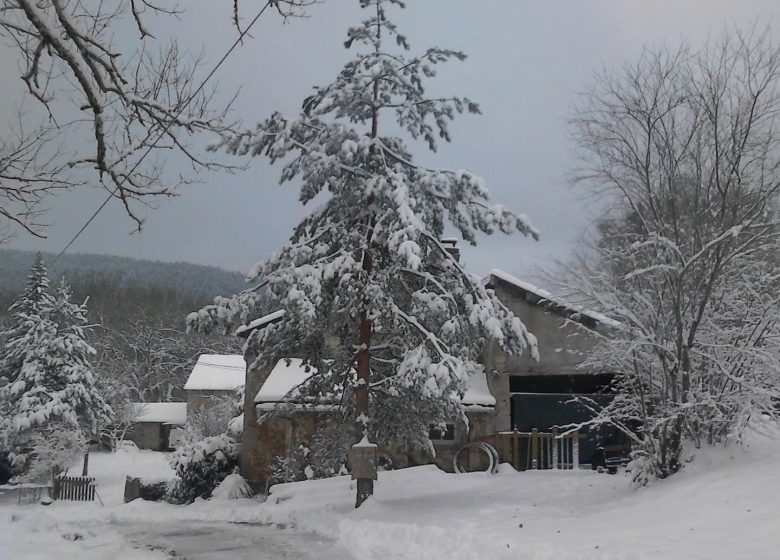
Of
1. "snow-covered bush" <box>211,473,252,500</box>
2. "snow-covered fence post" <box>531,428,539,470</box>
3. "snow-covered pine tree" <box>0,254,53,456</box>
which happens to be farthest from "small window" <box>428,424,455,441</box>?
"snow-covered pine tree" <box>0,254,53,456</box>

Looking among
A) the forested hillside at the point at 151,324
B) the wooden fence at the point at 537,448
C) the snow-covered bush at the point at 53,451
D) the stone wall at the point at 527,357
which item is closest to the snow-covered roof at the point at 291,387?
the stone wall at the point at 527,357

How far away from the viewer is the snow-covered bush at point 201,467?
20.1 metres

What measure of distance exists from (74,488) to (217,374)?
90.0 ft

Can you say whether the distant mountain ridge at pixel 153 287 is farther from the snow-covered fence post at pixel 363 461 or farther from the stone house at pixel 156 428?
the snow-covered fence post at pixel 363 461

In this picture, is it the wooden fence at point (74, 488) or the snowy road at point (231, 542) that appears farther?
the wooden fence at point (74, 488)

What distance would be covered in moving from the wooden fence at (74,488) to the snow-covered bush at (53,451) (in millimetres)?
720

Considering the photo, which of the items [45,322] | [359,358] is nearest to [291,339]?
Result: [359,358]

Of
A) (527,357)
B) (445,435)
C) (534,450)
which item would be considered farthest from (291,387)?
(534,450)

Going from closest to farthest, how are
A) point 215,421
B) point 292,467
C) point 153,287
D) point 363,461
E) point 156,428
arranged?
point 363,461
point 292,467
point 215,421
point 156,428
point 153,287

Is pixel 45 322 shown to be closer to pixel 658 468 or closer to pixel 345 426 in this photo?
pixel 345 426

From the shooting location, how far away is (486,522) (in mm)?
11000

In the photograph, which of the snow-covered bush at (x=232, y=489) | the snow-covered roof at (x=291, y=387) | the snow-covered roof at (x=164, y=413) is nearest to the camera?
the snow-covered bush at (x=232, y=489)

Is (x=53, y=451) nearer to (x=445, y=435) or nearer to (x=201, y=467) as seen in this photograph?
(x=201, y=467)

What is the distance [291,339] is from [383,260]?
7.89 feet
